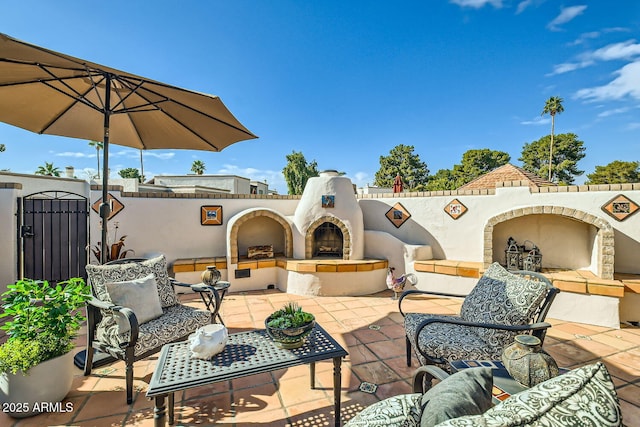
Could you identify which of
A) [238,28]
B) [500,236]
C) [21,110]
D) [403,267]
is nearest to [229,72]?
[238,28]

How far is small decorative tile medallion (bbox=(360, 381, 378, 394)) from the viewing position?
97.0 inches

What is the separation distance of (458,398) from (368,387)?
6.18 ft

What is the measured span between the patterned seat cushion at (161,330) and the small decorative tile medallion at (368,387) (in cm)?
178

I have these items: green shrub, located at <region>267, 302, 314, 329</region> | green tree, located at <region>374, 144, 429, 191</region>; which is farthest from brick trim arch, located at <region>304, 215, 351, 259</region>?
green tree, located at <region>374, 144, 429, 191</region>

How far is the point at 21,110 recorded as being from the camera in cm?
290

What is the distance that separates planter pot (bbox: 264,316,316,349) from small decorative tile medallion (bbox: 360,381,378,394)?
3.06ft

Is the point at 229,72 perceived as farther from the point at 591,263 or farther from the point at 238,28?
the point at 591,263

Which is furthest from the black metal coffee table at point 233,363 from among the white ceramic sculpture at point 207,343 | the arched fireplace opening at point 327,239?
the arched fireplace opening at point 327,239

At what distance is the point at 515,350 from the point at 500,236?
15.5ft

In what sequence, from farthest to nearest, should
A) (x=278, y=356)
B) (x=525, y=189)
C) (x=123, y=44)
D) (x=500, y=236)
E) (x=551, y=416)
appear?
(x=500, y=236) → (x=525, y=189) → (x=123, y=44) → (x=278, y=356) → (x=551, y=416)

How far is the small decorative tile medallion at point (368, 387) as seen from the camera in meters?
2.46

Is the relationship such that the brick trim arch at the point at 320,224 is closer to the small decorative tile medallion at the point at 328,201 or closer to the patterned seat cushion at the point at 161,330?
the small decorative tile medallion at the point at 328,201

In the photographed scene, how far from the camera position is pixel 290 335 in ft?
6.63

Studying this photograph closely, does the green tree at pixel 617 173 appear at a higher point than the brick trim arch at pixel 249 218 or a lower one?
higher
